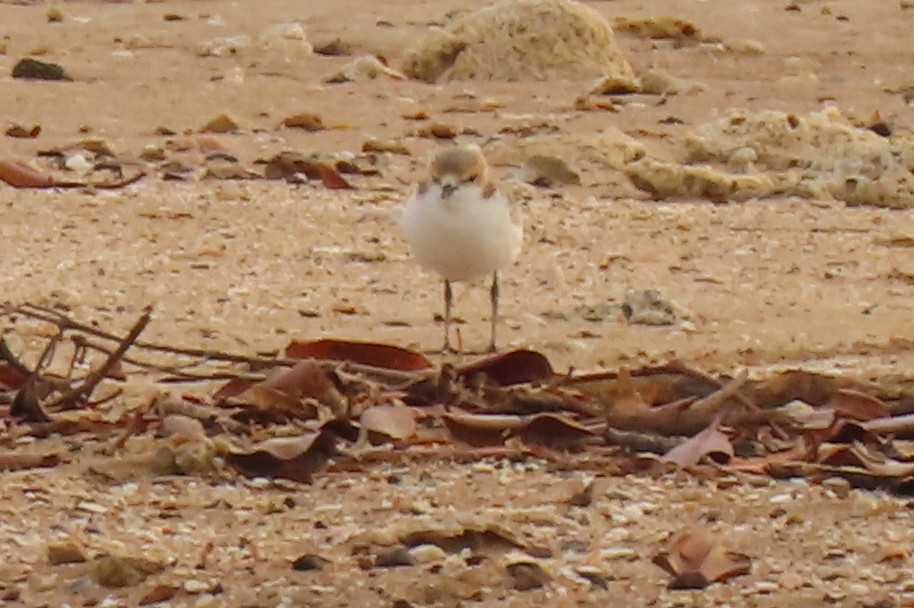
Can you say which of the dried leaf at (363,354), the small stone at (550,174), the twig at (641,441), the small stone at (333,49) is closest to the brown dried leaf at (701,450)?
the twig at (641,441)

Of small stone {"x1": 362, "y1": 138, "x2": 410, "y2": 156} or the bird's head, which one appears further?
small stone {"x1": 362, "y1": 138, "x2": 410, "y2": 156}

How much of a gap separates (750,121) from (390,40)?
131 inches

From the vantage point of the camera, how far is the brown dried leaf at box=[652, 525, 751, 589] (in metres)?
3.44

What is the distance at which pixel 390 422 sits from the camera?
4227 millimetres

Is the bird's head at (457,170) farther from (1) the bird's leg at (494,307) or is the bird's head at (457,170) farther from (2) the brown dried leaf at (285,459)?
(2) the brown dried leaf at (285,459)

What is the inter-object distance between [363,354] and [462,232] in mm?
1249

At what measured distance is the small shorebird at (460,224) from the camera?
595 centimetres

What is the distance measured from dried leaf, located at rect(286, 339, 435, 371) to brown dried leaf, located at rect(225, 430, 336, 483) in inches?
28.2

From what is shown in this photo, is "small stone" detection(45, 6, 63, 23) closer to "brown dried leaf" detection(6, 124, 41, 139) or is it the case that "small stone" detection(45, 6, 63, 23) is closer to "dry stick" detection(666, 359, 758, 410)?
"brown dried leaf" detection(6, 124, 41, 139)

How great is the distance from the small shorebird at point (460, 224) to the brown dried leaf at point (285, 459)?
5.54 ft

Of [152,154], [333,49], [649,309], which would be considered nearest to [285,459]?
[649,309]

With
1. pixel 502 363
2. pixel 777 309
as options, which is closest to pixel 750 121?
pixel 777 309

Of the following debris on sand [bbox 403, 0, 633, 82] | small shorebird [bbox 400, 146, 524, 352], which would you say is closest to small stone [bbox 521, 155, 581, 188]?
small shorebird [bbox 400, 146, 524, 352]

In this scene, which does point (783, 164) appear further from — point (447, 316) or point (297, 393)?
point (297, 393)
